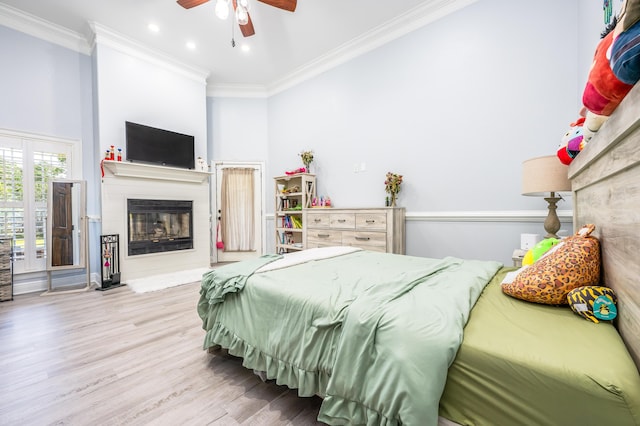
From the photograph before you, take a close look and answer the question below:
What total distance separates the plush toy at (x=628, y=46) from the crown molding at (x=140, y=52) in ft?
16.6

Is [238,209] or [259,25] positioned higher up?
[259,25]

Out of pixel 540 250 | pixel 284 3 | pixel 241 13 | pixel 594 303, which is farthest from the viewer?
pixel 284 3

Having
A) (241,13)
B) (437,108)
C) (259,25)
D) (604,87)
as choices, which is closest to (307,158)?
(259,25)

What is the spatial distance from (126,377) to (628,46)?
2.52 metres

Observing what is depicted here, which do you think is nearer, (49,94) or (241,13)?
(241,13)

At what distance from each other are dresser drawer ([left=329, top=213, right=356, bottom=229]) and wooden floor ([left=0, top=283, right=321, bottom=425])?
1.93 metres

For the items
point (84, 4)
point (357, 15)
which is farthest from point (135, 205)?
point (357, 15)

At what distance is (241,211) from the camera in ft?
17.4

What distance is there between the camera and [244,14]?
2.67 m

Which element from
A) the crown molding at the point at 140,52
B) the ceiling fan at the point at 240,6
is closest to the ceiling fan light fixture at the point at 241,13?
the ceiling fan at the point at 240,6

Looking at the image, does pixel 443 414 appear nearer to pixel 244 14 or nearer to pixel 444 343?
pixel 444 343

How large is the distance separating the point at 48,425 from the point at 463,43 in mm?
4391

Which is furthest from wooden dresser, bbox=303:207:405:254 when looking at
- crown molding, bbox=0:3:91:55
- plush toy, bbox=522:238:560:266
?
crown molding, bbox=0:3:91:55

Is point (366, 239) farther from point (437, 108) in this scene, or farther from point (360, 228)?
point (437, 108)
